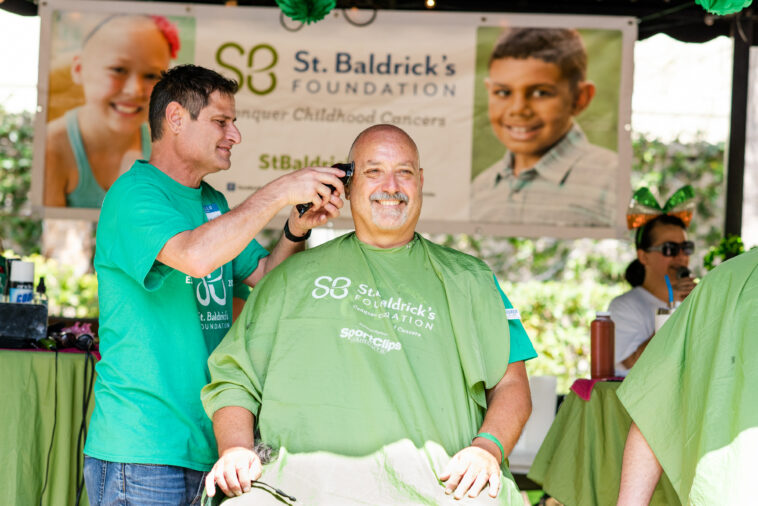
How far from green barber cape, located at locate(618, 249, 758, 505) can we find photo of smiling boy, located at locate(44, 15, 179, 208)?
3.44 meters

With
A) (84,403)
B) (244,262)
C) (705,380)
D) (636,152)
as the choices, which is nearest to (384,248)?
(244,262)

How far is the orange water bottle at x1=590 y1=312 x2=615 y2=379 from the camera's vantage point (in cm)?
356

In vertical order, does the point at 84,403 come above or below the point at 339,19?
below

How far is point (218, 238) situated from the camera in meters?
2.03

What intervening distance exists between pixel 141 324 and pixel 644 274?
302 cm

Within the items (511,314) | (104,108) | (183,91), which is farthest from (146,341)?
(104,108)

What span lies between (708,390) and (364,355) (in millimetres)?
740

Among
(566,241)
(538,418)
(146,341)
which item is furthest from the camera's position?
(566,241)

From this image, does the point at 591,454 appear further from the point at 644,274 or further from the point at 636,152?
the point at 636,152

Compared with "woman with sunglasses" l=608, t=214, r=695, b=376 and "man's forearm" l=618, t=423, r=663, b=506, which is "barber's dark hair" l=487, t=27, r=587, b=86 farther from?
"man's forearm" l=618, t=423, r=663, b=506

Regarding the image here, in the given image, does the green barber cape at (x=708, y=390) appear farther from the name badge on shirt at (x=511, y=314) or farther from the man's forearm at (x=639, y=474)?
the name badge on shirt at (x=511, y=314)

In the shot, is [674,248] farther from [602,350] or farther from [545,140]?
[602,350]

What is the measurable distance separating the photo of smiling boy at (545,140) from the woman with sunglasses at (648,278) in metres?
0.29

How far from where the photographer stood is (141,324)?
7.14 feet
